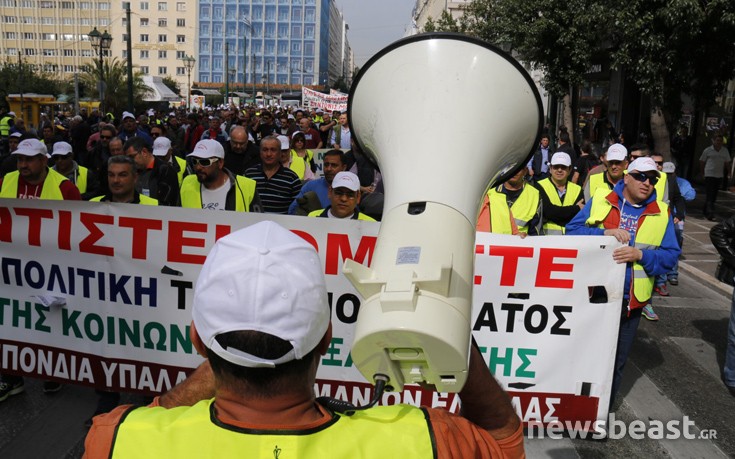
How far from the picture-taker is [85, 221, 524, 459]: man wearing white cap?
3.90ft

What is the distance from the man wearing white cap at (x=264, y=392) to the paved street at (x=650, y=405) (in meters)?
2.87

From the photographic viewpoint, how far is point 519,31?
15.3m

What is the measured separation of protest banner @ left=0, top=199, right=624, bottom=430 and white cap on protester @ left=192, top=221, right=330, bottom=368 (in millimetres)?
2505

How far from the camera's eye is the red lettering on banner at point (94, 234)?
13.0ft

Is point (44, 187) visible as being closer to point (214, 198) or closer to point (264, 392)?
point (214, 198)

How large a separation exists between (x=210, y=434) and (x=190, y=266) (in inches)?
109

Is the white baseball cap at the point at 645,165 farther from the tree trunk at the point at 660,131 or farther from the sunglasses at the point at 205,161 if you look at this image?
the tree trunk at the point at 660,131

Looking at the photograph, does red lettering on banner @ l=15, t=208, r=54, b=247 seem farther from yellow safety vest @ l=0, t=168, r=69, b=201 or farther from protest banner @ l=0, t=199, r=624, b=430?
yellow safety vest @ l=0, t=168, r=69, b=201

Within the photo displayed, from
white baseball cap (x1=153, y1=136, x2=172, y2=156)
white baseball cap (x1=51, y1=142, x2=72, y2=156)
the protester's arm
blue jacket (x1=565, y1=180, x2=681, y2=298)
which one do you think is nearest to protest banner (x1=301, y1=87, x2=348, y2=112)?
white baseball cap (x1=153, y1=136, x2=172, y2=156)

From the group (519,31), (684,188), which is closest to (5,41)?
(519,31)

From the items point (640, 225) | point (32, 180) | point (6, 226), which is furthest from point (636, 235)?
point (32, 180)

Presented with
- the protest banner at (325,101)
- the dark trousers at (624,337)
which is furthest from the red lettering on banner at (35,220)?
the protest banner at (325,101)

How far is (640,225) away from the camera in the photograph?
4.17 m

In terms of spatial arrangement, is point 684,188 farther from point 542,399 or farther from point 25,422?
point 25,422
